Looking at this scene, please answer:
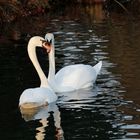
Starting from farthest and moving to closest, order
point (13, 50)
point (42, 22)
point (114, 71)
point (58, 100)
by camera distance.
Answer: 1. point (42, 22)
2. point (13, 50)
3. point (114, 71)
4. point (58, 100)

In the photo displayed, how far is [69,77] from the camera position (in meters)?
15.8

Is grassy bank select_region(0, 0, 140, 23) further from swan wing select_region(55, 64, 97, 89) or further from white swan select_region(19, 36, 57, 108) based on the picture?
white swan select_region(19, 36, 57, 108)

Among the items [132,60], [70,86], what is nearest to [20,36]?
[132,60]

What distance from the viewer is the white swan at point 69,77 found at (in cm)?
1554

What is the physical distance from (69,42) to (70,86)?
8272 mm

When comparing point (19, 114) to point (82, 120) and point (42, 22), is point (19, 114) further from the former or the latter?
point (42, 22)

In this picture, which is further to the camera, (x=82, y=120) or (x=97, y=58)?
(x=97, y=58)

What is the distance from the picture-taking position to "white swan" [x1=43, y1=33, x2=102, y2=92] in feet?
51.0

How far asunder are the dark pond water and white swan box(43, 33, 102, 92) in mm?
→ 336

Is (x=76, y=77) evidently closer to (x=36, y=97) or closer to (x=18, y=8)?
(x=36, y=97)

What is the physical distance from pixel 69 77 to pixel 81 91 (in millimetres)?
561

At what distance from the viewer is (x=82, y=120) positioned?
12.2 m

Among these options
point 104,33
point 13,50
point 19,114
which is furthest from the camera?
point 104,33

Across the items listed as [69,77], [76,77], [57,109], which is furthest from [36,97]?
[76,77]
